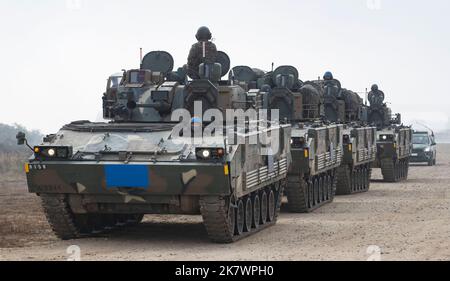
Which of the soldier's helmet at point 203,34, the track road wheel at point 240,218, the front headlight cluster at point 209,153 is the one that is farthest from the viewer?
the soldier's helmet at point 203,34

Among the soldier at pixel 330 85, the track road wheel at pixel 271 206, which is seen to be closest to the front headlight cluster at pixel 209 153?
the track road wheel at pixel 271 206

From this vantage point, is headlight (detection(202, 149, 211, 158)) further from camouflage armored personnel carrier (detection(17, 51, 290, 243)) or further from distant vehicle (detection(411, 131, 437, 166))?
distant vehicle (detection(411, 131, 437, 166))

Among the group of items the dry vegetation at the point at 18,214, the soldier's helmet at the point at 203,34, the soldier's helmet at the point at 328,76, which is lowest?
the dry vegetation at the point at 18,214

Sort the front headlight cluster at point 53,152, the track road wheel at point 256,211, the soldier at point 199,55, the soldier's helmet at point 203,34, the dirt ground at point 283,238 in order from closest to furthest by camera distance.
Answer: the dirt ground at point 283,238 < the front headlight cluster at point 53,152 < the track road wheel at point 256,211 < the soldier at point 199,55 < the soldier's helmet at point 203,34

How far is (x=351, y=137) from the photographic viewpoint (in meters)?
29.3

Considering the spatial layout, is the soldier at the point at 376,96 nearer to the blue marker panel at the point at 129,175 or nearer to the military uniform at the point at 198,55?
the military uniform at the point at 198,55

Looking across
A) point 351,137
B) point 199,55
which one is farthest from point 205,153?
point 351,137

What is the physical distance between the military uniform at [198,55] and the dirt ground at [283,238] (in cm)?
285

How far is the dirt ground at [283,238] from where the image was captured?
1470 cm

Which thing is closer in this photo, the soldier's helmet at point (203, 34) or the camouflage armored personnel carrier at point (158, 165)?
the camouflage armored personnel carrier at point (158, 165)

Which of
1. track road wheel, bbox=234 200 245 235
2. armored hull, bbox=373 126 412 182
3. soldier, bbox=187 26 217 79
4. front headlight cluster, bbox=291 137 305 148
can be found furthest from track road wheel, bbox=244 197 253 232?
armored hull, bbox=373 126 412 182

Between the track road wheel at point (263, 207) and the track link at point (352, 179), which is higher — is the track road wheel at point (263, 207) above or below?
above

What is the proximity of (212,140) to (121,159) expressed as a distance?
1402mm

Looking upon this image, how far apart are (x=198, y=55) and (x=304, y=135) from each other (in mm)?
4592
